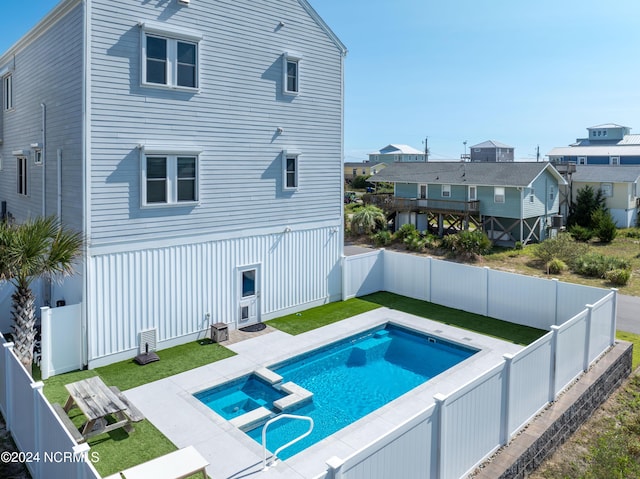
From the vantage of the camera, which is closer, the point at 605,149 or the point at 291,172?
the point at 291,172

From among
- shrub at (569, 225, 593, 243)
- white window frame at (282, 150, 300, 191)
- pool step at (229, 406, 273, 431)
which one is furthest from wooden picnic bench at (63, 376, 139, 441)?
shrub at (569, 225, 593, 243)

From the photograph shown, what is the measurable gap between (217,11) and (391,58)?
1682 cm

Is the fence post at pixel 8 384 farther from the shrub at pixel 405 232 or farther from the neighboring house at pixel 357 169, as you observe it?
the neighboring house at pixel 357 169

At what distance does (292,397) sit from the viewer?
35.2 ft

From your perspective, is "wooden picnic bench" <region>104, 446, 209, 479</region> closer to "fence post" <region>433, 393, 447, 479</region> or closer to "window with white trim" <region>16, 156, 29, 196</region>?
"fence post" <region>433, 393, 447, 479</region>

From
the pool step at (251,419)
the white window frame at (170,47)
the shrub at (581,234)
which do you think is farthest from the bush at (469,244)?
the pool step at (251,419)

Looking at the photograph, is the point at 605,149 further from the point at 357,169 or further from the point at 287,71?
the point at 287,71

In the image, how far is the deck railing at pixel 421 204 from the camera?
32.1 meters

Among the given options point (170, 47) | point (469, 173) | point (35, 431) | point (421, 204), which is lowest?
point (35, 431)

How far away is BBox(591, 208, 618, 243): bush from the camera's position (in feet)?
105

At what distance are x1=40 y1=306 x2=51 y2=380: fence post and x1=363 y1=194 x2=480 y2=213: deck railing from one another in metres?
26.4

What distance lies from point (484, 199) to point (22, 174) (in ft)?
87.3

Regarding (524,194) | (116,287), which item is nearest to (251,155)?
(116,287)

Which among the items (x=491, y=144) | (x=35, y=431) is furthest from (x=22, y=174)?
(x=491, y=144)
